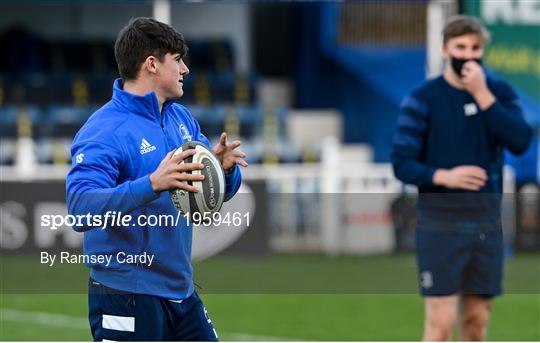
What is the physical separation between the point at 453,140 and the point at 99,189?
9.98 feet

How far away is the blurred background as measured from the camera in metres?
12.1

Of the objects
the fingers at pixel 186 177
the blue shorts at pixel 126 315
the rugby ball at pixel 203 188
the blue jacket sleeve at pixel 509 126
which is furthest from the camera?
the blue jacket sleeve at pixel 509 126

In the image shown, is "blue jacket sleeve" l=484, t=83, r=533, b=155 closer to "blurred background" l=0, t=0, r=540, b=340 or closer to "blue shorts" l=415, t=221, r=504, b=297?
"blue shorts" l=415, t=221, r=504, b=297

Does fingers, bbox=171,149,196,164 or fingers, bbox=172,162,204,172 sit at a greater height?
fingers, bbox=171,149,196,164

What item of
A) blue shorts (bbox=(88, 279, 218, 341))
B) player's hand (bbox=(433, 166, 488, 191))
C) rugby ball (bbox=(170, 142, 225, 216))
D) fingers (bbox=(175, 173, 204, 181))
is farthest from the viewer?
player's hand (bbox=(433, 166, 488, 191))

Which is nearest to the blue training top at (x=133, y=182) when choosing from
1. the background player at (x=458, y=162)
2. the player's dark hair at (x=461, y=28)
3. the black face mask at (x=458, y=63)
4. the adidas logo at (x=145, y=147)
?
the adidas logo at (x=145, y=147)

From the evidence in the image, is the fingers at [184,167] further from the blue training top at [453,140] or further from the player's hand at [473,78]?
the player's hand at [473,78]

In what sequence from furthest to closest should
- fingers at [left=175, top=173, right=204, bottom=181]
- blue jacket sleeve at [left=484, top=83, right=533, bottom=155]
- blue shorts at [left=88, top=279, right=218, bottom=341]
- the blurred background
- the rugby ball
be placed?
the blurred background → blue jacket sleeve at [left=484, top=83, right=533, bottom=155] → blue shorts at [left=88, top=279, right=218, bottom=341] → the rugby ball → fingers at [left=175, top=173, right=204, bottom=181]

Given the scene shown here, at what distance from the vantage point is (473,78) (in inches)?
289

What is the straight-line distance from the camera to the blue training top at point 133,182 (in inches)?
195

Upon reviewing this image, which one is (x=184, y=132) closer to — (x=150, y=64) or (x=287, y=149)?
(x=150, y=64)

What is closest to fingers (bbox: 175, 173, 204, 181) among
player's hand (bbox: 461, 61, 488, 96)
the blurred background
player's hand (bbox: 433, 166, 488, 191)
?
the blurred background

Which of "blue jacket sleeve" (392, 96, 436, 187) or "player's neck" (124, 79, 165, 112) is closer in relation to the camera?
"player's neck" (124, 79, 165, 112)

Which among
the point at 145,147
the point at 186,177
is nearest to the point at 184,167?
the point at 186,177
